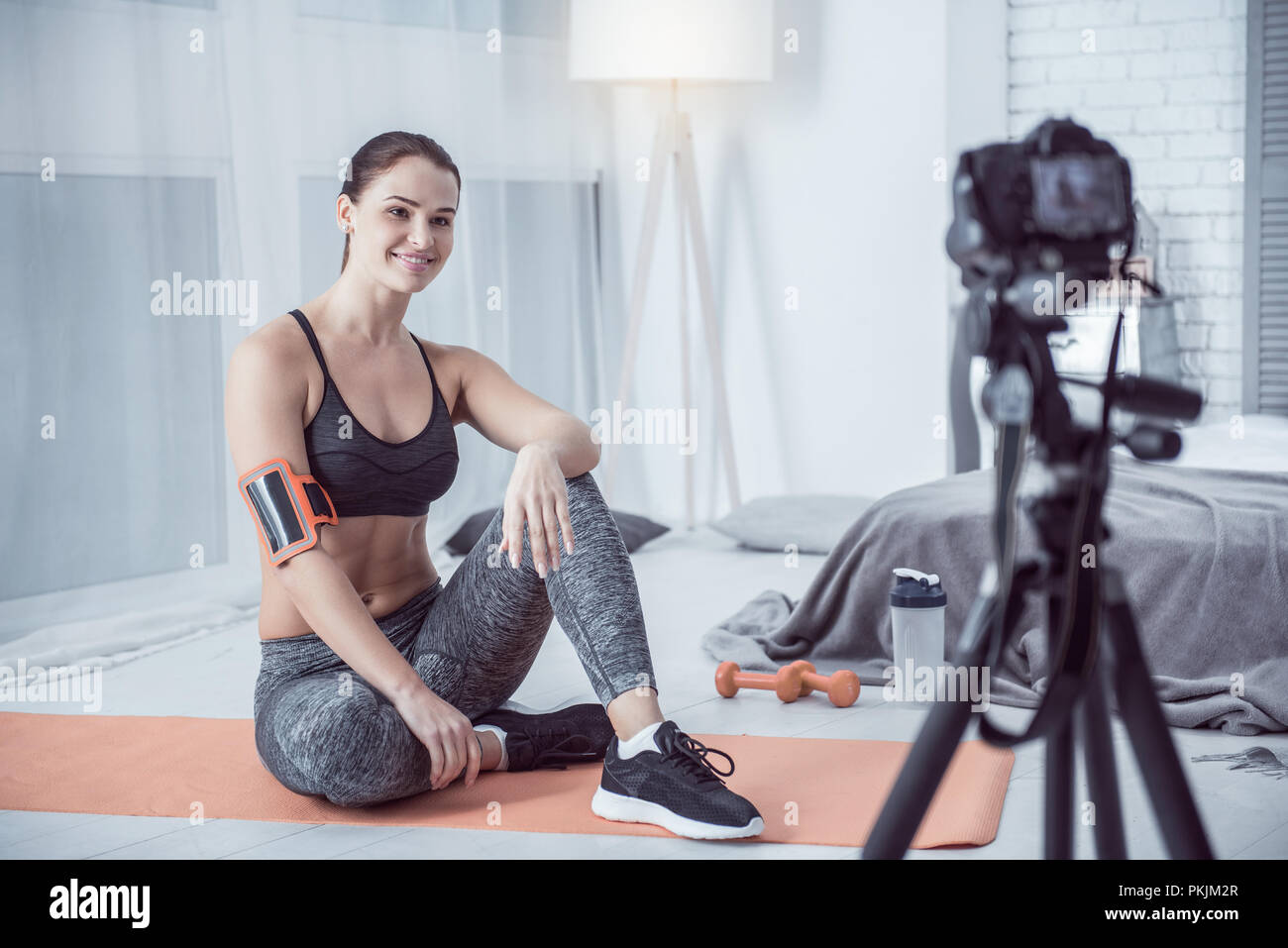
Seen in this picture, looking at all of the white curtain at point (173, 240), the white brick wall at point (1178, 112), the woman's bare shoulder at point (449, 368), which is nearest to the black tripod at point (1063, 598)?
the woman's bare shoulder at point (449, 368)

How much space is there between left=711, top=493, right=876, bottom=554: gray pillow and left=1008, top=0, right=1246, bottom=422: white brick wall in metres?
1.24

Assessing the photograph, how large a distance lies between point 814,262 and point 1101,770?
327 cm

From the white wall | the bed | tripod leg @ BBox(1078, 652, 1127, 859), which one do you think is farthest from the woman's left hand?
the white wall

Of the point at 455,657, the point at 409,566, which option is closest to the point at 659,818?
the point at 455,657

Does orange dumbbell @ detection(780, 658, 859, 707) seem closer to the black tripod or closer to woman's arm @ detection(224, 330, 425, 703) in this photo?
woman's arm @ detection(224, 330, 425, 703)

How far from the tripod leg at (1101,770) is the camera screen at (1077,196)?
28cm

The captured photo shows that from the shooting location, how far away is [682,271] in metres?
4.00

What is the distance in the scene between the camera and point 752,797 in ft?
5.48

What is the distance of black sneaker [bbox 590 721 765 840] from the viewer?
152 centimetres

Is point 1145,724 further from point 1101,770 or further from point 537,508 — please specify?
point 537,508

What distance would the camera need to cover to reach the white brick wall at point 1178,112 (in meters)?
3.94

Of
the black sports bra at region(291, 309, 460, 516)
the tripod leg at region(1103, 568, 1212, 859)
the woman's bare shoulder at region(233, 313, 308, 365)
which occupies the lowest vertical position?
the tripod leg at region(1103, 568, 1212, 859)

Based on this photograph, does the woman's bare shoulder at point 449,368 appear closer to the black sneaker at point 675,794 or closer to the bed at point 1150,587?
the black sneaker at point 675,794
